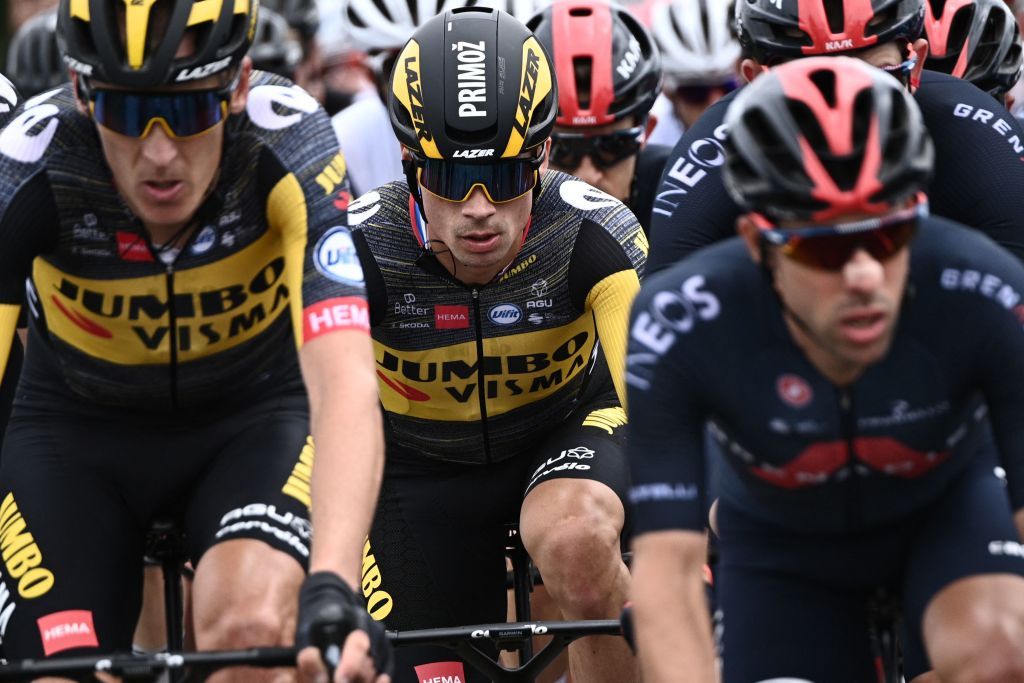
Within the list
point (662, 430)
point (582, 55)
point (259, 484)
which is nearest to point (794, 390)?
point (662, 430)

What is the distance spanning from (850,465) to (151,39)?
7.28ft

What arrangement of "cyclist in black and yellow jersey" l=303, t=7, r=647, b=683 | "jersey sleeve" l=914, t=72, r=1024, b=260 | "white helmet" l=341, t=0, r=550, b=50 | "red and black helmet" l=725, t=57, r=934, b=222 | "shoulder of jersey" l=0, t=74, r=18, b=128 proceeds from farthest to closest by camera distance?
"white helmet" l=341, t=0, r=550, b=50 → "shoulder of jersey" l=0, t=74, r=18, b=128 → "cyclist in black and yellow jersey" l=303, t=7, r=647, b=683 → "jersey sleeve" l=914, t=72, r=1024, b=260 → "red and black helmet" l=725, t=57, r=934, b=222

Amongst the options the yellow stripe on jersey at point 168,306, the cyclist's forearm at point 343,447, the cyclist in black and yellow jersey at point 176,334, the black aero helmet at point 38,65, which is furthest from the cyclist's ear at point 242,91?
the black aero helmet at point 38,65

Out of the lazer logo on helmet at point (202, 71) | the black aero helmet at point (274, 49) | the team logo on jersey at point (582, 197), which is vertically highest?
the lazer logo on helmet at point (202, 71)

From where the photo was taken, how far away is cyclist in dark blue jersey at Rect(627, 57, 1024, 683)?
4324mm

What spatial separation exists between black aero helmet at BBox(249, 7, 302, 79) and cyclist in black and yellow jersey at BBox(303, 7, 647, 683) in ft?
20.9

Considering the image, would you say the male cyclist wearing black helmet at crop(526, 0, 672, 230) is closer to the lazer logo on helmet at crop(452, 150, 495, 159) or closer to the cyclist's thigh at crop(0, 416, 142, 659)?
the lazer logo on helmet at crop(452, 150, 495, 159)

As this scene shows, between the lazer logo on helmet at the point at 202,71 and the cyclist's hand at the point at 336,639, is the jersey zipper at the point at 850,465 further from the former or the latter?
the lazer logo on helmet at the point at 202,71

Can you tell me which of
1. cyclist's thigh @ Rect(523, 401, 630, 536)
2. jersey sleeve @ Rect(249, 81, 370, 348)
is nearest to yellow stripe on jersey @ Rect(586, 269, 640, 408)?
cyclist's thigh @ Rect(523, 401, 630, 536)

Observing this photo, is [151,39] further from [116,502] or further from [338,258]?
[116,502]

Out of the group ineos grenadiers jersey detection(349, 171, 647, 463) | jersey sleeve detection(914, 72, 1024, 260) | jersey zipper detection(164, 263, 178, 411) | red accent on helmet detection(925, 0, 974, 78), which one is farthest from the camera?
red accent on helmet detection(925, 0, 974, 78)

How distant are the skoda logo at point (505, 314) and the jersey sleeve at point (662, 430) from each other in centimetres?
218

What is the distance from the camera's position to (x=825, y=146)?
4.39 m

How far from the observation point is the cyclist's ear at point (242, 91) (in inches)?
211
